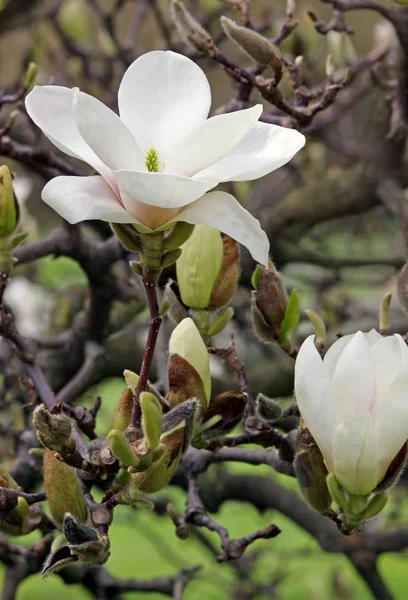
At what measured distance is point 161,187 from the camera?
1.35ft

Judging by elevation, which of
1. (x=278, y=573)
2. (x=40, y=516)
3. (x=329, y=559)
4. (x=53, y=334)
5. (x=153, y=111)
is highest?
(x=153, y=111)

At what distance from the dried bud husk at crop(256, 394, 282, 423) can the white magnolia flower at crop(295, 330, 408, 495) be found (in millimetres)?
102

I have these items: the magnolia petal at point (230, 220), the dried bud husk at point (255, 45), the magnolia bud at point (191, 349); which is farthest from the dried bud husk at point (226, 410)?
the dried bud husk at point (255, 45)

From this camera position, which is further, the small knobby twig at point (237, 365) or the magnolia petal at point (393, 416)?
the small knobby twig at point (237, 365)

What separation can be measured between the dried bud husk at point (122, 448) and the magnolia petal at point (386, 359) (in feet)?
0.46

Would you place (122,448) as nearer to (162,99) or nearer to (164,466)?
(164,466)

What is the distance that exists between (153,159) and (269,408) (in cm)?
20

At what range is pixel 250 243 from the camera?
449 mm

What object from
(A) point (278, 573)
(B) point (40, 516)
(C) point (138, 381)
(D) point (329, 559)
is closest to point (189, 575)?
(B) point (40, 516)

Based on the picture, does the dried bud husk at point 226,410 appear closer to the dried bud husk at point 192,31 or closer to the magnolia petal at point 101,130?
the magnolia petal at point 101,130

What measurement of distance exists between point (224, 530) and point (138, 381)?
0.74ft

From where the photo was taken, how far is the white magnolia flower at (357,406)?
1.48ft

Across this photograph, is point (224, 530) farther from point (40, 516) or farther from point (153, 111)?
point (153, 111)

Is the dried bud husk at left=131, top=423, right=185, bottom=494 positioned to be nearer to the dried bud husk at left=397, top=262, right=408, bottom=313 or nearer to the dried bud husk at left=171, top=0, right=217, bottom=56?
the dried bud husk at left=397, top=262, right=408, bottom=313
